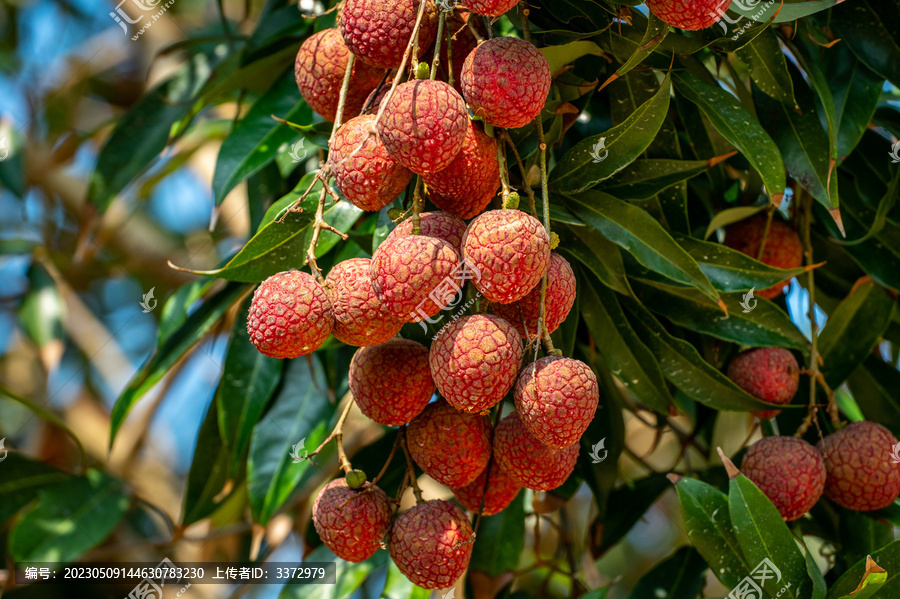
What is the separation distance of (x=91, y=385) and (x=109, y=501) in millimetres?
787

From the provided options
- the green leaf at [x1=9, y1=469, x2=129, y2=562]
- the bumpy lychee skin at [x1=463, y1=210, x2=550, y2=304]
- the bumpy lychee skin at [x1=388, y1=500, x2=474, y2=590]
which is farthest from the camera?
the green leaf at [x1=9, y1=469, x2=129, y2=562]

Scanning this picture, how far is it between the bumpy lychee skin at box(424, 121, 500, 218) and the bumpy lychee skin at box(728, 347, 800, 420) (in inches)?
18.3

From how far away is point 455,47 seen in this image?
72 centimetres

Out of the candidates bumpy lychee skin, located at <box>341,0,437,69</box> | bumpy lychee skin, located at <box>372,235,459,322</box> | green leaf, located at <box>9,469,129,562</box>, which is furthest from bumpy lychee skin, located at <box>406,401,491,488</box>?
green leaf, located at <box>9,469,129,562</box>

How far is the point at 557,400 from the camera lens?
588 millimetres

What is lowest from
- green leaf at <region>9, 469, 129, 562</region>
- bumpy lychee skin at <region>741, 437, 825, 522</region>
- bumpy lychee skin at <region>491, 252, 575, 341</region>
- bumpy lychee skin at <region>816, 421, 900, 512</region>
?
green leaf at <region>9, 469, 129, 562</region>

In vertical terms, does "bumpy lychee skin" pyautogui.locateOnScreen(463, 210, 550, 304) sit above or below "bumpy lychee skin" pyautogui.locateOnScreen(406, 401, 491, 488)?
above

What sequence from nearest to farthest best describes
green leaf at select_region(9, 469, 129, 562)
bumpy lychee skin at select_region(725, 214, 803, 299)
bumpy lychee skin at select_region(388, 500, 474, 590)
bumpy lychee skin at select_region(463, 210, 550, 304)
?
bumpy lychee skin at select_region(463, 210, 550, 304) < bumpy lychee skin at select_region(388, 500, 474, 590) < bumpy lychee skin at select_region(725, 214, 803, 299) < green leaf at select_region(9, 469, 129, 562)

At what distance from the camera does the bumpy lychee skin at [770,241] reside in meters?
1.00

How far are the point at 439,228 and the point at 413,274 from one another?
76 millimetres

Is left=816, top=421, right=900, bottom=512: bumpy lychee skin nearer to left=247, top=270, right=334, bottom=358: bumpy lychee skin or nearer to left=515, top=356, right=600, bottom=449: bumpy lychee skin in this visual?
left=515, top=356, right=600, bottom=449: bumpy lychee skin

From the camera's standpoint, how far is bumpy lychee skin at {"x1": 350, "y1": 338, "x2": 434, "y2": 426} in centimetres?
A: 66

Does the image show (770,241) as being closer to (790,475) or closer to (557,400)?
(790,475)

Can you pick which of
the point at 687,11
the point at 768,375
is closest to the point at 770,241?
the point at 768,375
